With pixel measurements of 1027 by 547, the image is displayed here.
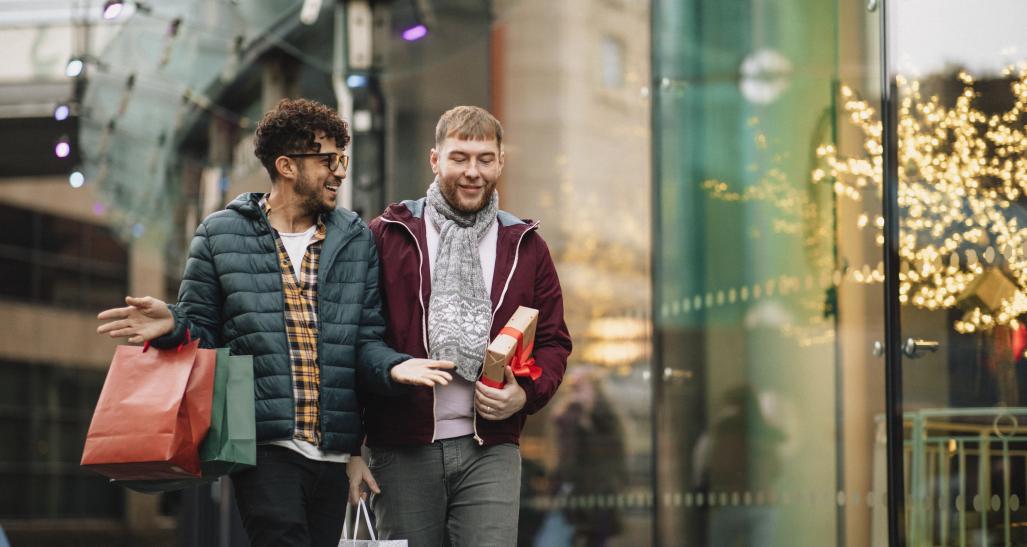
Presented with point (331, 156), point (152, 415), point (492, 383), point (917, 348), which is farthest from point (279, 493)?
point (917, 348)

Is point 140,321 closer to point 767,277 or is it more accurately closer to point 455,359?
point 455,359

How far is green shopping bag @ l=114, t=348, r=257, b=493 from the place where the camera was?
12.3ft

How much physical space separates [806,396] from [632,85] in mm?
2249

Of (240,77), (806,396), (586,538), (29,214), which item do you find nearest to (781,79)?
(806,396)

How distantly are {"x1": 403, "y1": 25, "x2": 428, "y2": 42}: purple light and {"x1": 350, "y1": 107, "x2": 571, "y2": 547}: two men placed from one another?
5.28 metres

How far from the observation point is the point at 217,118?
34.9 ft

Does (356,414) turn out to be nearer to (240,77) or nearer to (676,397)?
(676,397)

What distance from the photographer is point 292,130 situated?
13.2ft

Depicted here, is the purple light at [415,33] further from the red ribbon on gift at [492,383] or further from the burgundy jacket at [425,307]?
the red ribbon on gift at [492,383]

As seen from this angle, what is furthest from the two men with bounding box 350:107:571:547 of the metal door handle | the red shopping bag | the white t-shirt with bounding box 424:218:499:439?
the metal door handle

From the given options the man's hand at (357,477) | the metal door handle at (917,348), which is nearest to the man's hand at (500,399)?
the man's hand at (357,477)

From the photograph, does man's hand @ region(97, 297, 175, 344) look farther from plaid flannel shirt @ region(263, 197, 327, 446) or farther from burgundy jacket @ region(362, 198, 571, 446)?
burgundy jacket @ region(362, 198, 571, 446)

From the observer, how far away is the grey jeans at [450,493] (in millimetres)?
3988

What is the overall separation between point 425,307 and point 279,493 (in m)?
0.65
